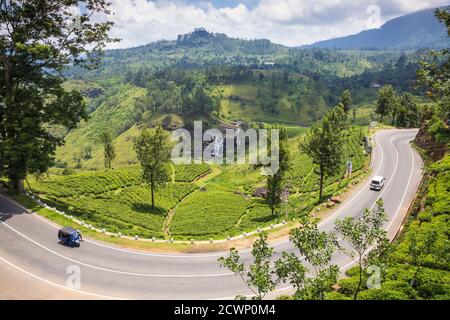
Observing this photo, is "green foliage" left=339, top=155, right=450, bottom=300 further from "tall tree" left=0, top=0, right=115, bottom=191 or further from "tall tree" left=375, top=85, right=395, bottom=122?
"tall tree" left=375, top=85, right=395, bottom=122

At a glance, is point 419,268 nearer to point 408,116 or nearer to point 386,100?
point 386,100

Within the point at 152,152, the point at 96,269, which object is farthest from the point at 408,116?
the point at 96,269

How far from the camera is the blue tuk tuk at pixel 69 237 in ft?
103

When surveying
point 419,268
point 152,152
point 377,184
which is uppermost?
point 152,152

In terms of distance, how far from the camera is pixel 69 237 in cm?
3147

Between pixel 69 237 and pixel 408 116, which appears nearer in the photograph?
pixel 69 237

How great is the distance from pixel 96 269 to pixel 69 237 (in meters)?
→ 4.72

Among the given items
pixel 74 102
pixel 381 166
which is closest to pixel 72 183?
pixel 74 102

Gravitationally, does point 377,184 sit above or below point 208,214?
above

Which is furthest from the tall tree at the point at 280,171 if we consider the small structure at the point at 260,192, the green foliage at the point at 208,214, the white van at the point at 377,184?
the small structure at the point at 260,192

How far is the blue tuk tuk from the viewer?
103 ft

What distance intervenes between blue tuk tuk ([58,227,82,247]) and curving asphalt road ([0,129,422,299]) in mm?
560

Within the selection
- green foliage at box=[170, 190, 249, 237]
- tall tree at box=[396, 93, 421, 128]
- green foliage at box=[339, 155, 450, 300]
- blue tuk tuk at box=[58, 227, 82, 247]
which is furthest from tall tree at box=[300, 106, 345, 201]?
tall tree at box=[396, 93, 421, 128]
